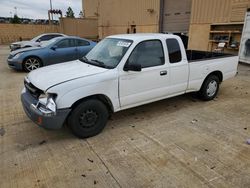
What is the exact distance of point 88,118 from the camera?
3420mm

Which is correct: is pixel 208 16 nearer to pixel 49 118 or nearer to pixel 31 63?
pixel 31 63

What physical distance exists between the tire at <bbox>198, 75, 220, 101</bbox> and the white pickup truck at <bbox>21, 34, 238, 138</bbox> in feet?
1.34

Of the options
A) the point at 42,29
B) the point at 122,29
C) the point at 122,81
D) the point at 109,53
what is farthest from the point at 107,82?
the point at 42,29

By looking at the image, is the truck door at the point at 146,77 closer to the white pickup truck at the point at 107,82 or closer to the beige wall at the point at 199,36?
the white pickup truck at the point at 107,82

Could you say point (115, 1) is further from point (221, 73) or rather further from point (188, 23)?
point (221, 73)

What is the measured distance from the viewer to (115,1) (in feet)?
71.5

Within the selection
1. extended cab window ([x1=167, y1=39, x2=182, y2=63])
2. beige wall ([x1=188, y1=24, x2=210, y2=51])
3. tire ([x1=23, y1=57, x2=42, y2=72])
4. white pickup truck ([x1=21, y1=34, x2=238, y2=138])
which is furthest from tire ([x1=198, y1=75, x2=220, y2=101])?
beige wall ([x1=188, y1=24, x2=210, y2=51])

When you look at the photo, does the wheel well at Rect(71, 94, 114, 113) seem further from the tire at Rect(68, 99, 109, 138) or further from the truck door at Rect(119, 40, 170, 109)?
the truck door at Rect(119, 40, 170, 109)

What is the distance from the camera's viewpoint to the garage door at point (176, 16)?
1359 cm

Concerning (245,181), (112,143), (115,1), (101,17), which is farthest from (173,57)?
(101,17)

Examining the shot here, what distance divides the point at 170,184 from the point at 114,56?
232 cm

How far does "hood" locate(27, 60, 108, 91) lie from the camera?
10.5ft

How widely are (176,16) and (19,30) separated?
796 inches

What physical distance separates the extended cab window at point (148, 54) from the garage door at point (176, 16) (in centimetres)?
1086
